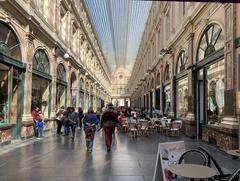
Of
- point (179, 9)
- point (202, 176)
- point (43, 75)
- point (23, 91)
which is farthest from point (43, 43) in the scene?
point (202, 176)

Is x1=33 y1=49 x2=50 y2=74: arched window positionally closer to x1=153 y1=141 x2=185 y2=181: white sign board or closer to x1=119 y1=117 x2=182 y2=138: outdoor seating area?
x1=119 y1=117 x2=182 y2=138: outdoor seating area

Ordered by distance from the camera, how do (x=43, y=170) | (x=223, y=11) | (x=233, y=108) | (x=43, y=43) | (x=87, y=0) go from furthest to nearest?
(x=87, y=0) → (x=43, y=43) → (x=223, y=11) → (x=233, y=108) → (x=43, y=170)

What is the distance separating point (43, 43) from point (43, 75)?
1795 mm

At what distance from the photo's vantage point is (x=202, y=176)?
3.55m

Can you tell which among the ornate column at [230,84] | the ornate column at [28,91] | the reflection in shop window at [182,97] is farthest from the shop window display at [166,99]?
the ornate column at [230,84]

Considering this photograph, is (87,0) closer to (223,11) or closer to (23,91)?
(23,91)

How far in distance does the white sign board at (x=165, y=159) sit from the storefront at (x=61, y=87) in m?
15.8

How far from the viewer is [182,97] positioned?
56.0ft

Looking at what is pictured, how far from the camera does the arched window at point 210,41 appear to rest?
1089 centimetres

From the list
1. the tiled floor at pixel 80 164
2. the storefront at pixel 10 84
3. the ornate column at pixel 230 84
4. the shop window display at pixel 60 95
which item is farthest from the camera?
the shop window display at pixel 60 95

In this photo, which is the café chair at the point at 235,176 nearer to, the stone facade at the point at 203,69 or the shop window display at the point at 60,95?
the stone facade at the point at 203,69

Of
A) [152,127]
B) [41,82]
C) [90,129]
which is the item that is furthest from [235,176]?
[41,82]

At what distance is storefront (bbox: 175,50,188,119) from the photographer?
52.5 ft

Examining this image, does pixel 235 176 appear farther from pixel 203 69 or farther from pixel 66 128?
pixel 66 128
